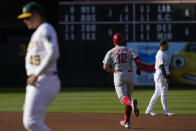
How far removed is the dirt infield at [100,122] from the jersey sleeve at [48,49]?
4053mm

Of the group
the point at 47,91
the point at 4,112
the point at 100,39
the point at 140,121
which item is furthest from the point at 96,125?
the point at 100,39

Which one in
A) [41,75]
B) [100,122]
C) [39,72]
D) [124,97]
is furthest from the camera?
[100,122]

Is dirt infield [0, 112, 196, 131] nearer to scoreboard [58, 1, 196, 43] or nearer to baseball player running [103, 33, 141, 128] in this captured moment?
baseball player running [103, 33, 141, 128]

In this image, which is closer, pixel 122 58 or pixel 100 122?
pixel 122 58

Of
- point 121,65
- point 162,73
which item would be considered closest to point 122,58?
point 121,65

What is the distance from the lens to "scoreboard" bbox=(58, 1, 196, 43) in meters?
22.5

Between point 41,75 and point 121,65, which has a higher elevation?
point 41,75

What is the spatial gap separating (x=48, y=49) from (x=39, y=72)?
0.30 metres

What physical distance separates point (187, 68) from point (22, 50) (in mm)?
8511

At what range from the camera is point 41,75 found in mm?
5672

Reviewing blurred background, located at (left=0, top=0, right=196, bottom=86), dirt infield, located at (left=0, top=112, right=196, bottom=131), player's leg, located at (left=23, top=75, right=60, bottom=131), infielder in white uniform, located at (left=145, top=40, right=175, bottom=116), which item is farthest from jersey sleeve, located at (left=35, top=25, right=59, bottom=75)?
blurred background, located at (left=0, top=0, right=196, bottom=86)

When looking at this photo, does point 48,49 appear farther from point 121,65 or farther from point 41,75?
point 121,65

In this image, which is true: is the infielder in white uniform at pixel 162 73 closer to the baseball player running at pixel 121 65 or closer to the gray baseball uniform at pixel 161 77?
the gray baseball uniform at pixel 161 77

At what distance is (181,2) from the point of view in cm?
2267
